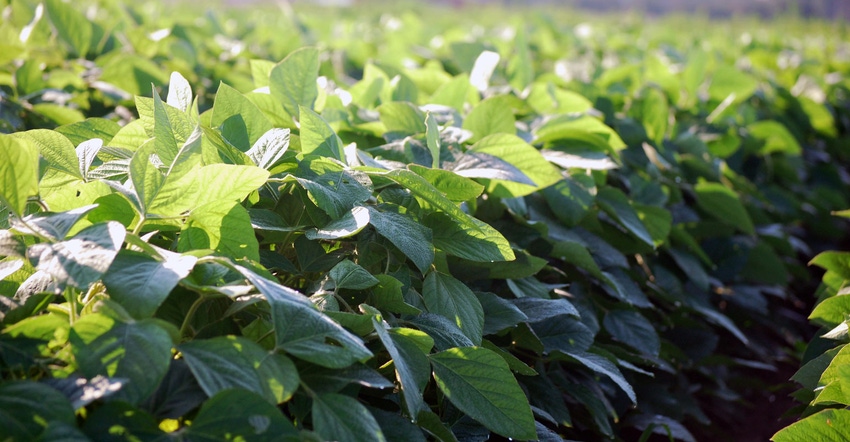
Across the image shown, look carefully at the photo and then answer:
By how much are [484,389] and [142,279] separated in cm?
43

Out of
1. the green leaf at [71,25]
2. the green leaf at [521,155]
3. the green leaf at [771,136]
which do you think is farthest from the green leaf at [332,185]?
the green leaf at [771,136]

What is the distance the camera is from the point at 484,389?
35.6 inches

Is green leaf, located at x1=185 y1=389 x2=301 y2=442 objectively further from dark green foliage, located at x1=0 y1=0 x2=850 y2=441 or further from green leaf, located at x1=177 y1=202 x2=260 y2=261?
green leaf, located at x1=177 y1=202 x2=260 y2=261

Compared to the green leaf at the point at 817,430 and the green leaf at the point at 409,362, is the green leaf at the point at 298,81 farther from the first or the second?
the green leaf at the point at 817,430

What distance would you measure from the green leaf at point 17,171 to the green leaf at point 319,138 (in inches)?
15.0

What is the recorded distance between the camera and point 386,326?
2.87 feet

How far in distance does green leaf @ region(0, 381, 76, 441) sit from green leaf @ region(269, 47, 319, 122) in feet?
2.32

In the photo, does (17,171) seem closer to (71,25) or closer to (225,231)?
(225,231)

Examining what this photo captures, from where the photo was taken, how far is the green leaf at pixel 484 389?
890 mm

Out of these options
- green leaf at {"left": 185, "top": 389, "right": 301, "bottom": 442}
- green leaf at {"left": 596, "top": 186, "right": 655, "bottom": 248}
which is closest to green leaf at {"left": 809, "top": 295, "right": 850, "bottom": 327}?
green leaf at {"left": 596, "top": 186, "right": 655, "bottom": 248}

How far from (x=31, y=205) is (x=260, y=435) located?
491mm

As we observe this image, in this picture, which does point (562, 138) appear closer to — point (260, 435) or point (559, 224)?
point (559, 224)

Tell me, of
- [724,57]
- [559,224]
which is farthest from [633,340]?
[724,57]

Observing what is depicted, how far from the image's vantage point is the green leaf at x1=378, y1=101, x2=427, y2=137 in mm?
1346
